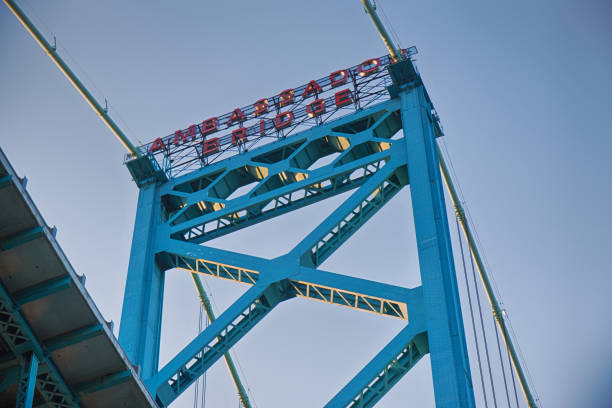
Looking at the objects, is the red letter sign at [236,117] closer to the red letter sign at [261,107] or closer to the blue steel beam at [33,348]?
the red letter sign at [261,107]

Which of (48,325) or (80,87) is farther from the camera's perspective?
(80,87)

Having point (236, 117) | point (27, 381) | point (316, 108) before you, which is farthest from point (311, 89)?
point (27, 381)

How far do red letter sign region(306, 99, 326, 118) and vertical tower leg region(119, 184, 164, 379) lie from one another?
22.9ft

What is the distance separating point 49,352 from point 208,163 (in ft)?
50.1

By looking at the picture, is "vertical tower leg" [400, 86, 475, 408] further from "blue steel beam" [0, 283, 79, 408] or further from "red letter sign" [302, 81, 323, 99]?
"blue steel beam" [0, 283, 79, 408]

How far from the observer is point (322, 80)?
1503 inches

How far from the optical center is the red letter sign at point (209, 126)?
38.8m

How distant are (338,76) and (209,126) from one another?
19.6 ft

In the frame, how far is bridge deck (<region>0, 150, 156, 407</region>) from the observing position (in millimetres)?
21078

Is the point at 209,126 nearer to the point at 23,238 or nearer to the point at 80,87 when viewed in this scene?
the point at 80,87

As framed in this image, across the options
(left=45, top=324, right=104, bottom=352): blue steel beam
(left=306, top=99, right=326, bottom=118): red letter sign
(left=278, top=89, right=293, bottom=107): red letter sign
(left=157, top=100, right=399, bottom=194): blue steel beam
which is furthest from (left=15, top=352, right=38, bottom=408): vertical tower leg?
(left=278, top=89, right=293, bottom=107): red letter sign

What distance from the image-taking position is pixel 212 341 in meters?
30.4

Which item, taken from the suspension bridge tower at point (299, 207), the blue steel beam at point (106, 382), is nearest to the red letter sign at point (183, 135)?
the suspension bridge tower at point (299, 207)

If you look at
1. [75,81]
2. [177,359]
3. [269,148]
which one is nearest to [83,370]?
[177,359]
